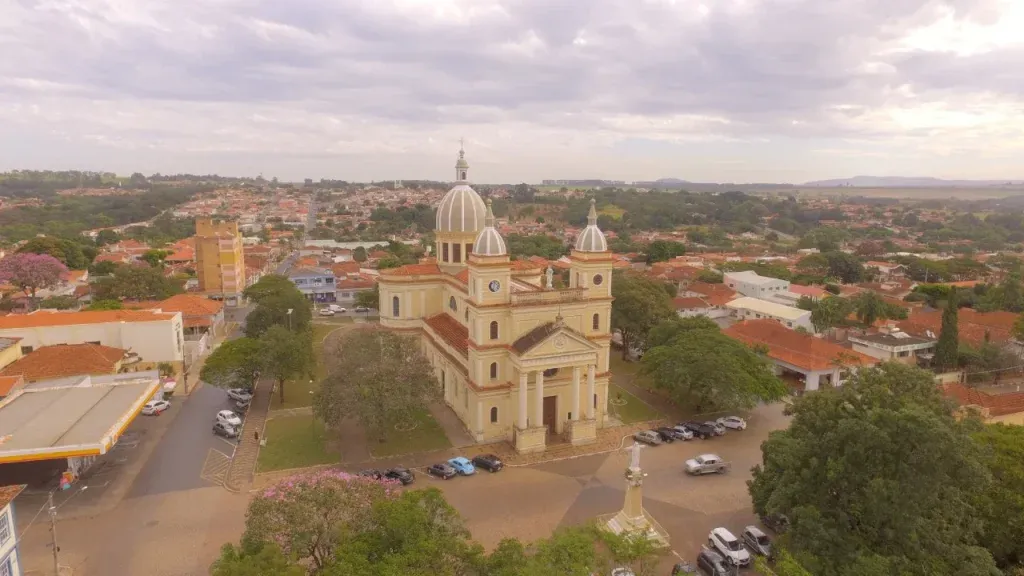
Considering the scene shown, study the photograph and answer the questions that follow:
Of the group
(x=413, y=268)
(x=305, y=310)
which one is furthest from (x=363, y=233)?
(x=413, y=268)

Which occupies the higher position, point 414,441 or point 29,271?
point 29,271

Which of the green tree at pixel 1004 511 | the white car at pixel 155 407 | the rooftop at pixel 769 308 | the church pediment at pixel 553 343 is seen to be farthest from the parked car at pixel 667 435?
the rooftop at pixel 769 308

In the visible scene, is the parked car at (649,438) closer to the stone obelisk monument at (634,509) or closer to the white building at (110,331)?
the stone obelisk monument at (634,509)

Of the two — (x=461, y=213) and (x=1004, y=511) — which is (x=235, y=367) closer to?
(x=461, y=213)

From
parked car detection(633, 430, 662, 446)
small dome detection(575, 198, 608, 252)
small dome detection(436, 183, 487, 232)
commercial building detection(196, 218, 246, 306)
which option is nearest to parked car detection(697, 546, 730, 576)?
parked car detection(633, 430, 662, 446)

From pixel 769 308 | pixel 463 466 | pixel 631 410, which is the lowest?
pixel 631 410

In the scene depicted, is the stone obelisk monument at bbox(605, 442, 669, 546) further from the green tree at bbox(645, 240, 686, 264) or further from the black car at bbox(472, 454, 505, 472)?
the green tree at bbox(645, 240, 686, 264)

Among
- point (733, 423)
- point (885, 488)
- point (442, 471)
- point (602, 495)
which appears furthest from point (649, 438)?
point (885, 488)
